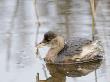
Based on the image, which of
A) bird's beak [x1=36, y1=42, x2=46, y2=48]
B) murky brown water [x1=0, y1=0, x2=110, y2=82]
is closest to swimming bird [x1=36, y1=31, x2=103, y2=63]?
bird's beak [x1=36, y1=42, x2=46, y2=48]

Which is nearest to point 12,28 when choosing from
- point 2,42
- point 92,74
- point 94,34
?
point 2,42

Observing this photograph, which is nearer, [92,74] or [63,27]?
[92,74]

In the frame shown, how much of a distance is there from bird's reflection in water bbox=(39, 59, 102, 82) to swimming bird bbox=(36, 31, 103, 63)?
0.10m

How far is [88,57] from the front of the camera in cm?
923

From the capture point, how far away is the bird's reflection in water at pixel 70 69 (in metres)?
8.40

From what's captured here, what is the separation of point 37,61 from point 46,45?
0.40 metres

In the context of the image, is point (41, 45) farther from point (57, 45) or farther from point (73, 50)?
point (73, 50)

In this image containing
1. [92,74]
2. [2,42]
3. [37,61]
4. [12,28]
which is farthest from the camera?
[12,28]

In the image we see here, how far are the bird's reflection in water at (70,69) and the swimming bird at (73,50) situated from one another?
0.10 metres

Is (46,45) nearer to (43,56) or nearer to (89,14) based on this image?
(43,56)

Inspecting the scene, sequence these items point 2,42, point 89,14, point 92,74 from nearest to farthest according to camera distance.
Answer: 1. point 92,74
2. point 2,42
3. point 89,14

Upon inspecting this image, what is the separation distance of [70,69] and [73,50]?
1.72 ft

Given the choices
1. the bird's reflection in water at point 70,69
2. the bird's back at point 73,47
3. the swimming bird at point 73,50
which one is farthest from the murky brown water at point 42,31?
the bird's back at point 73,47

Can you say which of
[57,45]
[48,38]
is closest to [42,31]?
[57,45]
